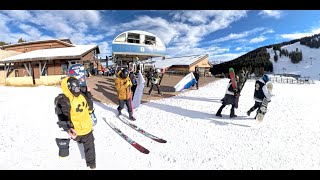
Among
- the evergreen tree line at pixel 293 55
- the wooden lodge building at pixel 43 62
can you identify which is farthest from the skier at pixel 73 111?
the evergreen tree line at pixel 293 55

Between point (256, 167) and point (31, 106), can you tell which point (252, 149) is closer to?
point (256, 167)

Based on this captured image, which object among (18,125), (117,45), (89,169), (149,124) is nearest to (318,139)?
(149,124)

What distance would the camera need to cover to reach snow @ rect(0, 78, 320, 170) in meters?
3.73

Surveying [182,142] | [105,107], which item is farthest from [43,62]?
[182,142]

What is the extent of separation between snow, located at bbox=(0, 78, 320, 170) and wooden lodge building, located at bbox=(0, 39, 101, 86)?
519 inches

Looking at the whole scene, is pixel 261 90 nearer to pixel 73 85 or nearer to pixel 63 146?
pixel 73 85

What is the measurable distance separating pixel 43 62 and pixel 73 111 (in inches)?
886

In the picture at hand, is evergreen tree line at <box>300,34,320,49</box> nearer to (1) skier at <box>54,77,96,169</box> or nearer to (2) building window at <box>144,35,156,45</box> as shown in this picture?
(2) building window at <box>144,35,156,45</box>

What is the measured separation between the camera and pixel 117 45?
24.8 meters

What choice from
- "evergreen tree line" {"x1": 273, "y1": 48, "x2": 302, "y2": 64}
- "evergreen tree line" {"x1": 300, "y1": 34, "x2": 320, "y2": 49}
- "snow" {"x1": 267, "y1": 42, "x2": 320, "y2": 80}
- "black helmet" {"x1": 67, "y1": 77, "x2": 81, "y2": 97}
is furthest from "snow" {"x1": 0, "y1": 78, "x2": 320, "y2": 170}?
"evergreen tree line" {"x1": 300, "y1": 34, "x2": 320, "y2": 49}

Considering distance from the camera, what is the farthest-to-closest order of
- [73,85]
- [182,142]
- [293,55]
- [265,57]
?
[293,55] < [265,57] < [182,142] < [73,85]

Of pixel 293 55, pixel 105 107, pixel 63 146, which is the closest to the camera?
pixel 63 146

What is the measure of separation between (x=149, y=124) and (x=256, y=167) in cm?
357

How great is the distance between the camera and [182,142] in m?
4.86
